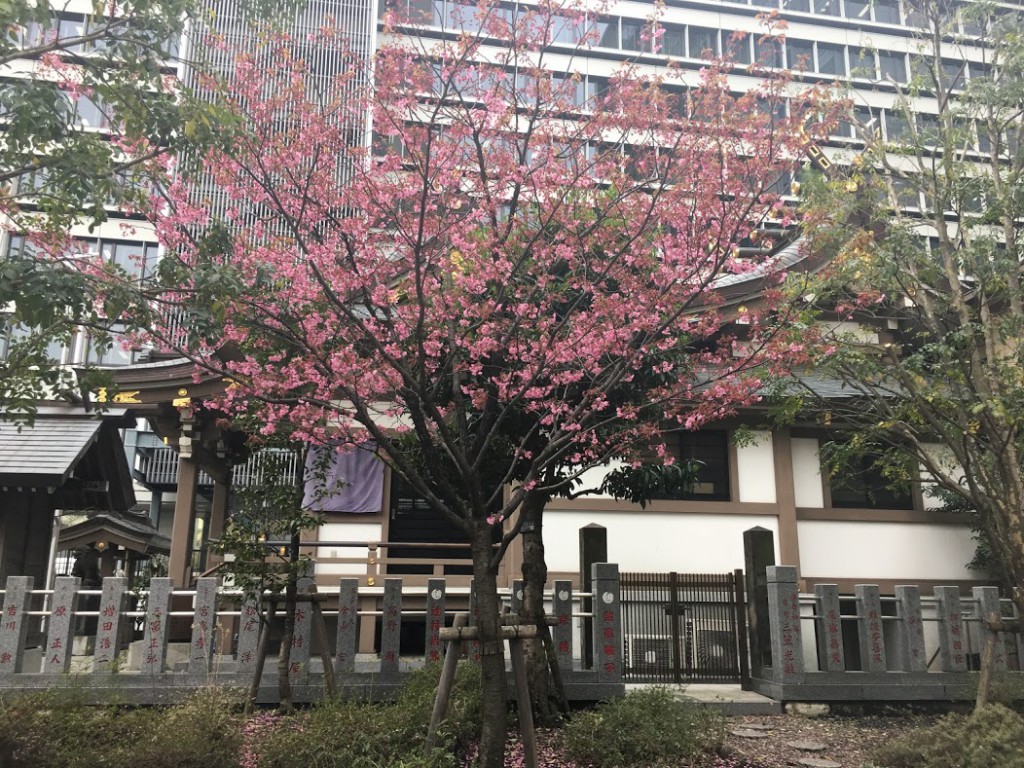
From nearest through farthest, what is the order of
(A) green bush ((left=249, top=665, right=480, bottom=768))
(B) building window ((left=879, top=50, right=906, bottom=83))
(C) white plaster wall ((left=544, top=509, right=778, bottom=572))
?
(A) green bush ((left=249, top=665, right=480, bottom=768)) < (C) white plaster wall ((left=544, top=509, right=778, bottom=572)) < (B) building window ((left=879, top=50, right=906, bottom=83))

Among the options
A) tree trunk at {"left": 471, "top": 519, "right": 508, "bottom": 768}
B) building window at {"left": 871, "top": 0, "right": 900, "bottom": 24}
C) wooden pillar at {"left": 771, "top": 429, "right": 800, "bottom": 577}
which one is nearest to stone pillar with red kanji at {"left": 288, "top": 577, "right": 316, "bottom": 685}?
tree trunk at {"left": 471, "top": 519, "right": 508, "bottom": 768}

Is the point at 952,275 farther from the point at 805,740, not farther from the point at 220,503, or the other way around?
the point at 220,503

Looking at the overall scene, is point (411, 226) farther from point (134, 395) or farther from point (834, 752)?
point (134, 395)

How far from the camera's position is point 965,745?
7.33m

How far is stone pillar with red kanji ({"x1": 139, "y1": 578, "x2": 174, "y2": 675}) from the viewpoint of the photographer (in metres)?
9.76

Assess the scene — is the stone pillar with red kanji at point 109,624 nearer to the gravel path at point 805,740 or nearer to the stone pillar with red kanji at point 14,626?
the stone pillar with red kanji at point 14,626

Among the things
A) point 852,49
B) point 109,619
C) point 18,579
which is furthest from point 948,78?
point 852,49

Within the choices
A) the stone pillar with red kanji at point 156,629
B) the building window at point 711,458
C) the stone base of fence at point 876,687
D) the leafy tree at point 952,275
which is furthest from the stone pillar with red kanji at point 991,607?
the stone pillar with red kanji at point 156,629

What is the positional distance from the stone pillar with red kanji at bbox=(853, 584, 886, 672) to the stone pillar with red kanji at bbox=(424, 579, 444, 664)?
6030 mm

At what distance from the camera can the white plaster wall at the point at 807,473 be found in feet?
51.3

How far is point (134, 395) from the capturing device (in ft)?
45.1

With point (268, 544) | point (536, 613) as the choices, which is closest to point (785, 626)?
point (536, 613)

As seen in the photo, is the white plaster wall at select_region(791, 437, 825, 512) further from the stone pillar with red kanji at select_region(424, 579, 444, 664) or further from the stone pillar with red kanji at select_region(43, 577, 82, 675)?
the stone pillar with red kanji at select_region(43, 577, 82, 675)

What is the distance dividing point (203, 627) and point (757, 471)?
1059 centimetres
